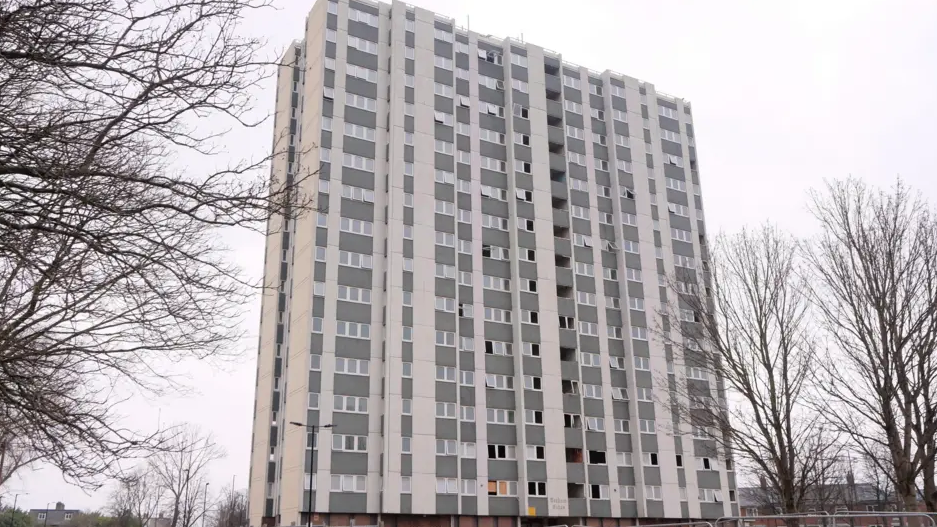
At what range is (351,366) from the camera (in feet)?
178

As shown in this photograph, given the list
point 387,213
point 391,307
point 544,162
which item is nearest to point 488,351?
point 391,307

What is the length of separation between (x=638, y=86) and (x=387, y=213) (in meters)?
30.7

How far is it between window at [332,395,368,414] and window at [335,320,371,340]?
13.7 feet

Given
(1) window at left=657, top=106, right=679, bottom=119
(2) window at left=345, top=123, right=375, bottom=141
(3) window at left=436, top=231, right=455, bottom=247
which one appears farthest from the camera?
(1) window at left=657, top=106, right=679, bottom=119

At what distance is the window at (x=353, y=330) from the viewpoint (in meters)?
54.6

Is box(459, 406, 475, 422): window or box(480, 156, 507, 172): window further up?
box(480, 156, 507, 172): window

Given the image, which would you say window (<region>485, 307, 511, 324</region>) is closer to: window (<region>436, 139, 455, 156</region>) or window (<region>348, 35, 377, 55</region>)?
window (<region>436, 139, 455, 156</region>)

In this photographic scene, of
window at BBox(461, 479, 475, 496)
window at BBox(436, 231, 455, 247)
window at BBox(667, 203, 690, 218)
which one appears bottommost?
window at BBox(461, 479, 475, 496)

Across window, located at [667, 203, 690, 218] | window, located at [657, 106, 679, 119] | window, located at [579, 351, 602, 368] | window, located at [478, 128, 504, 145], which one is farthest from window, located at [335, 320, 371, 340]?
window, located at [657, 106, 679, 119]

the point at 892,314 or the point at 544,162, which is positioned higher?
the point at 544,162

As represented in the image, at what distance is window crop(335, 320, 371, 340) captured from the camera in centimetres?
5462

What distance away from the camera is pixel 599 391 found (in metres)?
63.1

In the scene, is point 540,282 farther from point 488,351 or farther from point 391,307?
point 391,307

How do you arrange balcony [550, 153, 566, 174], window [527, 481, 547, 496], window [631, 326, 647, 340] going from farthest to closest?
balcony [550, 153, 566, 174] < window [631, 326, 647, 340] < window [527, 481, 547, 496]
